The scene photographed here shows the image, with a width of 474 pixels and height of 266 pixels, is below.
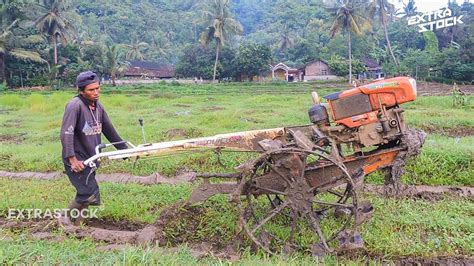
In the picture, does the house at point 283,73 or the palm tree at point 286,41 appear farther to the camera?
the palm tree at point 286,41

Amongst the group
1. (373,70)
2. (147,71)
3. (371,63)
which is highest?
(147,71)

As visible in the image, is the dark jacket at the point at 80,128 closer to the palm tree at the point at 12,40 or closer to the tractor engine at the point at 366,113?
the tractor engine at the point at 366,113

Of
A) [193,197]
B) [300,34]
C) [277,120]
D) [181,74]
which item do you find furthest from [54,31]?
[300,34]

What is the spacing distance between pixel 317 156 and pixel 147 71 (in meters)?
47.8

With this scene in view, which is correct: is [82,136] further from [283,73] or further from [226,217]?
[283,73]

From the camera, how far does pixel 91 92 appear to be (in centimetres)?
413

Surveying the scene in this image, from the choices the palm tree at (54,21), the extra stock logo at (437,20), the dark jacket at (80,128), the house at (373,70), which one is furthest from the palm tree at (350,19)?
the dark jacket at (80,128)

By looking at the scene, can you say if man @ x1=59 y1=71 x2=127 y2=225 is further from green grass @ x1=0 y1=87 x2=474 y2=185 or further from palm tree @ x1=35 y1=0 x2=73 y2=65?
palm tree @ x1=35 y1=0 x2=73 y2=65

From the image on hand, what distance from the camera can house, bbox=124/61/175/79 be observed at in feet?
160

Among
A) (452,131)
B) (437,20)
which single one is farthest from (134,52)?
(452,131)

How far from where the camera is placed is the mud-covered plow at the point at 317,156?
3.79m

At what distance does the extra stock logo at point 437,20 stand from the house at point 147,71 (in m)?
31.5

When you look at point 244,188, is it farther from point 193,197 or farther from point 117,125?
point 117,125

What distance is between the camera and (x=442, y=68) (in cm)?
3759
